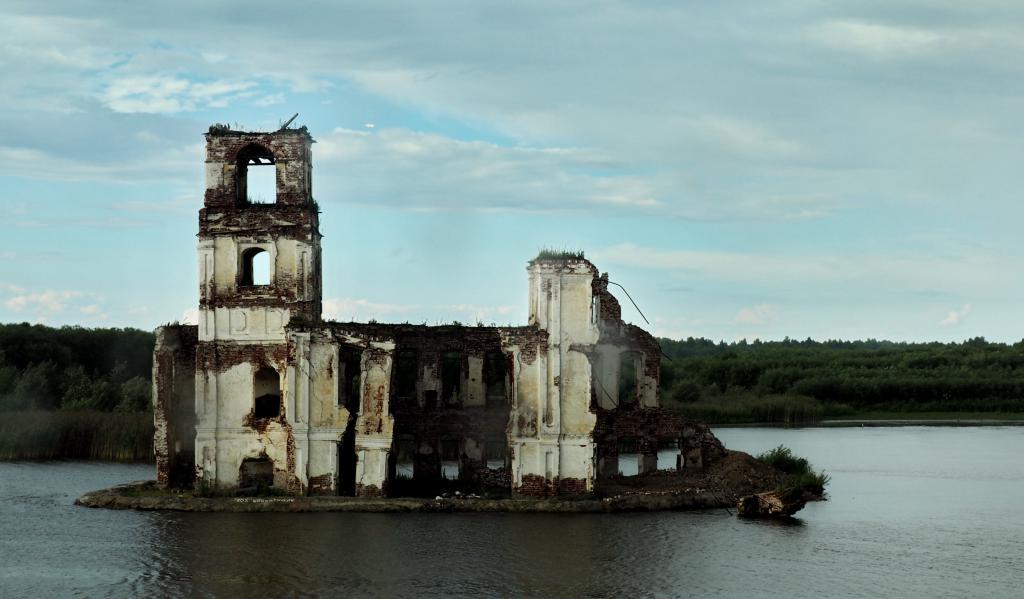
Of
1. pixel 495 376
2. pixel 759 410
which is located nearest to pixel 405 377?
pixel 495 376

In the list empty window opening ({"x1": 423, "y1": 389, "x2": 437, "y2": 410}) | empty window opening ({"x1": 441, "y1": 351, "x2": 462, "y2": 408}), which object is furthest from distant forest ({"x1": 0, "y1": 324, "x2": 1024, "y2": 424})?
empty window opening ({"x1": 423, "y1": 389, "x2": 437, "y2": 410})

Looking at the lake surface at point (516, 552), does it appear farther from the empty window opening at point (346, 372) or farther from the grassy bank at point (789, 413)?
the grassy bank at point (789, 413)

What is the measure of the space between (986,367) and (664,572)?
61976 millimetres

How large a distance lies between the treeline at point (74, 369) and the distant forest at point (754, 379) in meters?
0.05

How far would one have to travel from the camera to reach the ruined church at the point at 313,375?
1092 inches

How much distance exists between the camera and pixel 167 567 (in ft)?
69.8

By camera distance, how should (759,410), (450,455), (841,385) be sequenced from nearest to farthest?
(450,455) < (759,410) < (841,385)

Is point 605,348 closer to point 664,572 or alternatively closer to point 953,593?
point 664,572

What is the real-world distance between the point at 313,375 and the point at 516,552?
25.0 ft

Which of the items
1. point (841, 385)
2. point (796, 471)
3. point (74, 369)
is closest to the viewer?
point (796, 471)

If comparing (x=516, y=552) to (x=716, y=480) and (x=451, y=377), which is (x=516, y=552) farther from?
(x=451, y=377)

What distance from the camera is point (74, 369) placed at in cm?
5766

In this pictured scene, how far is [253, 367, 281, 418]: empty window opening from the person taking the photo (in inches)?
1163

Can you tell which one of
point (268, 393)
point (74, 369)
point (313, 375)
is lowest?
point (268, 393)
